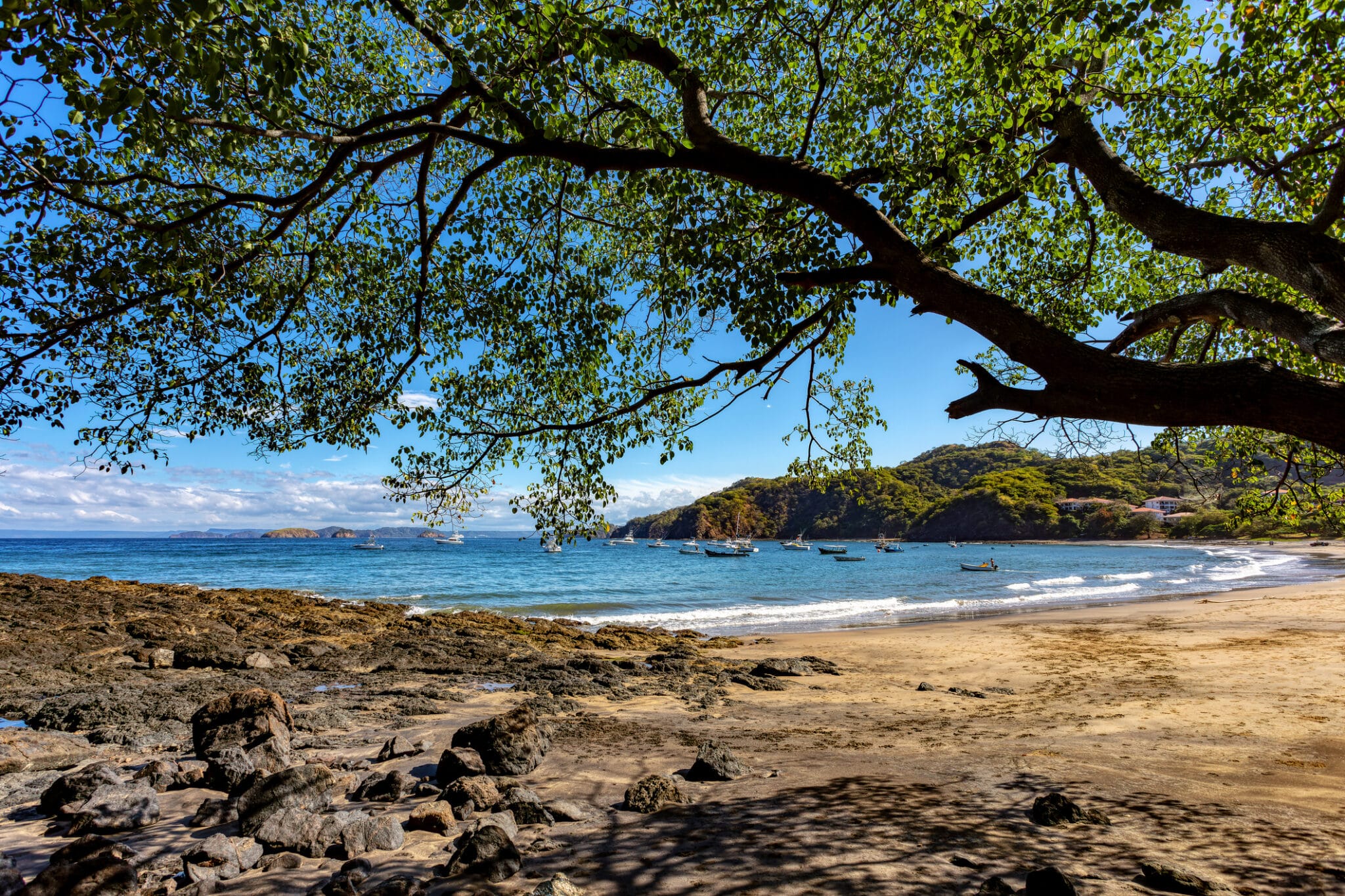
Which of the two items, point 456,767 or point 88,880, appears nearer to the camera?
point 88,880

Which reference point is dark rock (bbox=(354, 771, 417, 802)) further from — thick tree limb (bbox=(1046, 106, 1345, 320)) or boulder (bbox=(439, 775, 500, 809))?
thick tree limb (bbox=(1046, 106, 1345, 320))

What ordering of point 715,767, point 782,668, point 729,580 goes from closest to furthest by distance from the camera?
point 715,767 → point 782,668 → point 729,580

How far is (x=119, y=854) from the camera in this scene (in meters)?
3.79

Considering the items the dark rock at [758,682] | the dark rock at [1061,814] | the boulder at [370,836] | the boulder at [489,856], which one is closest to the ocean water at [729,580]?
the dark rock at [758,682]

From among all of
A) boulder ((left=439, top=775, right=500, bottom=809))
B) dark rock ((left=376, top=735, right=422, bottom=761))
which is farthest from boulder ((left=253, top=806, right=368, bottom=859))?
dark rock ((left=376, top=735, right=422, bottom=761))

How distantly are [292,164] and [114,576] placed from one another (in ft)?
181

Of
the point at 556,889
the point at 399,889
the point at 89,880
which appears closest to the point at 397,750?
the point at 89,880

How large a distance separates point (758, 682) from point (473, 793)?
753 cm

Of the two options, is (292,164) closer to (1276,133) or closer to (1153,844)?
(1153,844)

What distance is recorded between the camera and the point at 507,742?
241 inches

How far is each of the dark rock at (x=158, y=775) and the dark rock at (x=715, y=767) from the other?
182 inches

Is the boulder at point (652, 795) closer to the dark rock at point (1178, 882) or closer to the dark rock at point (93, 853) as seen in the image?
the dark rock at point (1178, 882)

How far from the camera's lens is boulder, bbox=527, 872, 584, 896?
3.34 meters

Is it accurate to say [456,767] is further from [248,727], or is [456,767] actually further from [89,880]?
[89,880]
